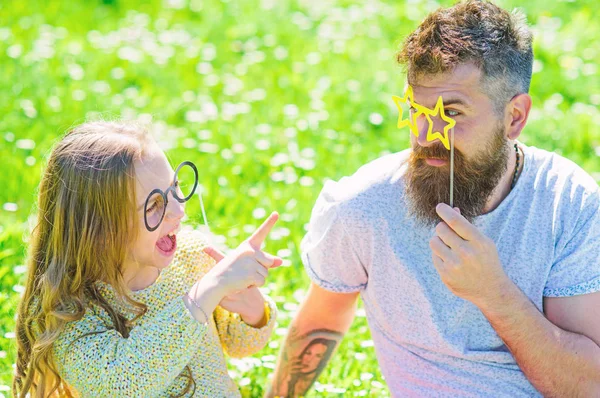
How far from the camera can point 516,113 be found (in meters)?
3.22

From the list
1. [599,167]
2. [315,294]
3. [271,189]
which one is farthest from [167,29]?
[315,294]

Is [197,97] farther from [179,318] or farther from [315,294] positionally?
[179,318]

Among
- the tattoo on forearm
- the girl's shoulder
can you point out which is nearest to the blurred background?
the tattoo on forearm

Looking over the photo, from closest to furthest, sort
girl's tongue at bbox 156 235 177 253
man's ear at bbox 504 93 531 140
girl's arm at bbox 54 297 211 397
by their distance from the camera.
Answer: girl's arm at bbox 54 297 211 397 < girl's tongue at bbox 156 235 177 253 < man's ear at bbox 504 93 531 140

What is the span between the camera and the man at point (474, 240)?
3.05 metres

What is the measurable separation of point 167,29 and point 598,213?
5078 mm

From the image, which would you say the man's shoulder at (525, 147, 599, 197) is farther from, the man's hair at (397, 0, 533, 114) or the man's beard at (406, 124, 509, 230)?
the man's hair at (397, 0, 533, 114)

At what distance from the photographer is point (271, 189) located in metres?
5.23

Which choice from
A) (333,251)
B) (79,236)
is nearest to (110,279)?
(79,236)

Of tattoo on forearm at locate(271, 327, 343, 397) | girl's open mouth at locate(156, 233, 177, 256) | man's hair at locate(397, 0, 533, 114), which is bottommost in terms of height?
tattoo on forearm at locate(271, 327, 343, 397)

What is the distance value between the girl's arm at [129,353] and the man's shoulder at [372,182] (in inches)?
28.6

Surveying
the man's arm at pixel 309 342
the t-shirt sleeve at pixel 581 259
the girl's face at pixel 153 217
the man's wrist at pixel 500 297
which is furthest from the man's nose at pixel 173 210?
the t-shirt sleeve at pixel 581 259

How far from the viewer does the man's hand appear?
9.57ft

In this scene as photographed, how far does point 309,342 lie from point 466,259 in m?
0.96
